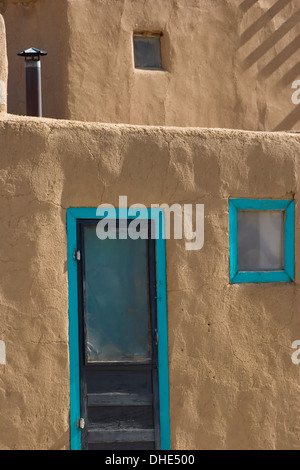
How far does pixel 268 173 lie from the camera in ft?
24.7

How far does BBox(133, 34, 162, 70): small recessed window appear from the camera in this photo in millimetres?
8844

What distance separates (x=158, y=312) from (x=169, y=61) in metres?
2.66

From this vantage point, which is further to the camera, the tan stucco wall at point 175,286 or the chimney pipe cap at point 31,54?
the chimney pipe cap at point 31,54

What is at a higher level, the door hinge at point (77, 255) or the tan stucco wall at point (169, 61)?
the tan stucco wall at point (169, 61)

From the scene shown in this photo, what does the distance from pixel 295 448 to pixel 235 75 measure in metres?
3.44

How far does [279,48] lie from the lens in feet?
29.9

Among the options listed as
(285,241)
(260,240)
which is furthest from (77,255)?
(285,241)

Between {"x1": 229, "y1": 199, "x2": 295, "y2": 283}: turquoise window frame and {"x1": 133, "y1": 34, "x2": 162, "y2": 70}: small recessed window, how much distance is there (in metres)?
2.02

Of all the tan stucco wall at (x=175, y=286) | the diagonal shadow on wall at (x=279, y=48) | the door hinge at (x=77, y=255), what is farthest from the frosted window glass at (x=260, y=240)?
the diagonal shadow on wall at (x=279, y=48)

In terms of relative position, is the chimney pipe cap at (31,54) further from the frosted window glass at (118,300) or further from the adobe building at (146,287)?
the frosted window glass at (118,300)

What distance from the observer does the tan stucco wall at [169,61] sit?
8648 millimetres

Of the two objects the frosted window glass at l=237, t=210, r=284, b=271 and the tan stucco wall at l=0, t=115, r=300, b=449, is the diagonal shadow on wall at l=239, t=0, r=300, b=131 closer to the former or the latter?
the tan stucco wall at l=0, t=115, r=300, b=449

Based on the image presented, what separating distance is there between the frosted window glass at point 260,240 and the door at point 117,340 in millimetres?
722

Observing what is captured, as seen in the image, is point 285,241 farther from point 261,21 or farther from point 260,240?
point 261,21
